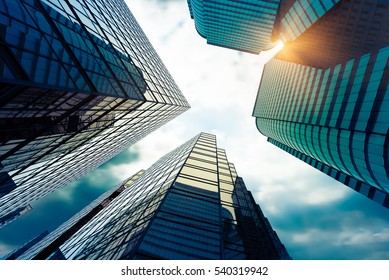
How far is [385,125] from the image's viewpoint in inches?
1164

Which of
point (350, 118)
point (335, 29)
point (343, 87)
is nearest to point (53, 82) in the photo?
point (350, 118)

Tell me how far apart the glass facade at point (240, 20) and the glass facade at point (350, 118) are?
22.1 metres

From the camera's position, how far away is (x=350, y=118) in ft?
124

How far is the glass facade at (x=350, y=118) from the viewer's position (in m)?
31.5

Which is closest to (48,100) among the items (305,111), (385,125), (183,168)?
(183,168)

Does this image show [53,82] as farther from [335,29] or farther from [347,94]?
[335,29]

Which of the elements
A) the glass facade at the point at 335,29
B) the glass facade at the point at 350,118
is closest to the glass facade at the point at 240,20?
the glass facade at the point at 335,29

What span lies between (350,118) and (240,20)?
200 feet

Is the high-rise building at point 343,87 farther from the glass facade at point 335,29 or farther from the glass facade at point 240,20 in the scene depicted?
the glass facade at point 240,20

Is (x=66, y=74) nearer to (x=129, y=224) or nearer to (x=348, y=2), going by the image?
(x=129, y=224)

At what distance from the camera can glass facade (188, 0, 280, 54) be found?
71438mm

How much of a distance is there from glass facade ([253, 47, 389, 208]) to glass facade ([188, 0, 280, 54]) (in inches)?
→ 870

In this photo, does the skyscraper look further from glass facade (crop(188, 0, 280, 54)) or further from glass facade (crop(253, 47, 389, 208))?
glass facade (crop(188, 0, 280, 54))

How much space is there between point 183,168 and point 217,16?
78.2 metres
